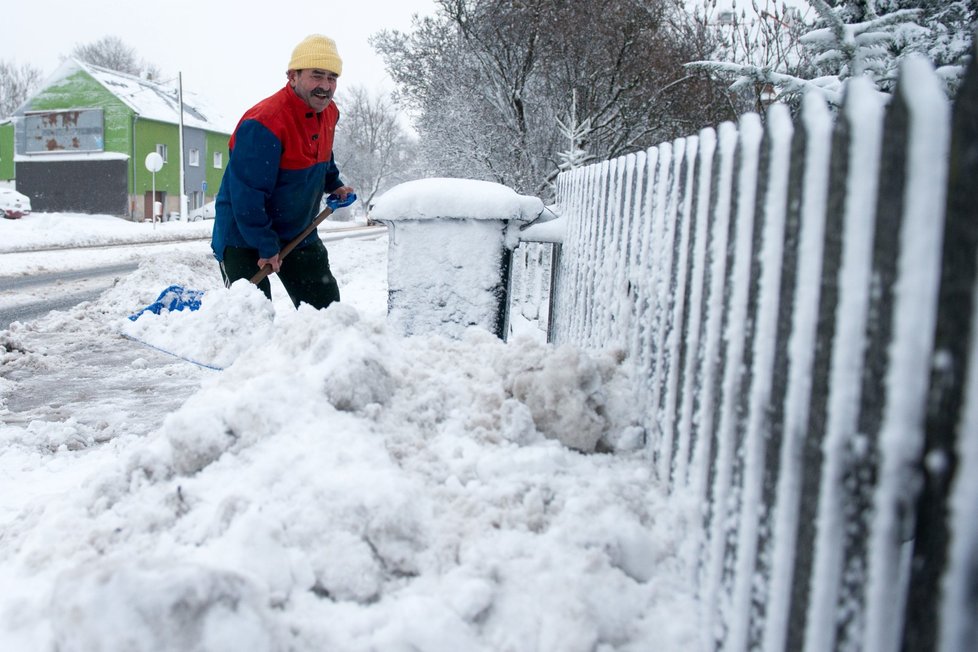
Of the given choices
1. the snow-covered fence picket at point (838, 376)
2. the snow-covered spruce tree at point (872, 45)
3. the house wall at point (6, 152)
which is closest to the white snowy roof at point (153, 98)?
the house wall at point (6, 152)

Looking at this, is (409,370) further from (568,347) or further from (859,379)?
(859,379)

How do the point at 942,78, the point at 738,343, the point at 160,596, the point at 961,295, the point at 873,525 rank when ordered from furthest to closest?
the point at 942,78 → the point at 738,343 → the point at 160,596 → the point at 873,525 → the point at 961,295

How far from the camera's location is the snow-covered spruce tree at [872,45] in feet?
15.4

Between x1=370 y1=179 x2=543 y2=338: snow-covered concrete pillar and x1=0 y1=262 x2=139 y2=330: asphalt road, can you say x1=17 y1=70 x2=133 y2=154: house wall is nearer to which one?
x1=0 y1=262 x2=139 y2=330: asphalt road

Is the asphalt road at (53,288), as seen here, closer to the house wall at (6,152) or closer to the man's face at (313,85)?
the man's face at (313,85)

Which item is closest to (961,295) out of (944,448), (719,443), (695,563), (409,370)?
(944,448)

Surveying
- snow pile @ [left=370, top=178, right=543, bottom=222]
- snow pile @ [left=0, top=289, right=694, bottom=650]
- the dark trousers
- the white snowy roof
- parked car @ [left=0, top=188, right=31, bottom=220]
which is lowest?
snow pile @ [left=0, top=289, right=694, bottom=650]

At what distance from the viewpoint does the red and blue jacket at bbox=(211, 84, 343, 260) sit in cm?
400

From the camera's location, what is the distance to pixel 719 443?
5.05 feet

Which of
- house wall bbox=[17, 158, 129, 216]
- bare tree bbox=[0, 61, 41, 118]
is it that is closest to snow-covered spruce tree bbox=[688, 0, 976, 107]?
house wall bbox=[17, 158, 129, 216]

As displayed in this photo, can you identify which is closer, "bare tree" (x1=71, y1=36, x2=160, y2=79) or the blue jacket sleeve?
the blue jacket sleeve

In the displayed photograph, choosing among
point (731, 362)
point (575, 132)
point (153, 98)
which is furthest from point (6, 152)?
point (731, 362)

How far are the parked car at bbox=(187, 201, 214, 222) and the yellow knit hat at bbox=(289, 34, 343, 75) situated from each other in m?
35.3

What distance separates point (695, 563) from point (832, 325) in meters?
0.77
